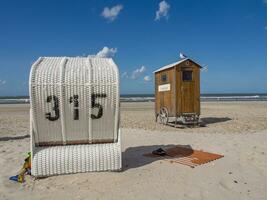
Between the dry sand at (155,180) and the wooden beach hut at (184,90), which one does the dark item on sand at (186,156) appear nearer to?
the dry sand at (155,180)

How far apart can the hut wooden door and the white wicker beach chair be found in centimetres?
724

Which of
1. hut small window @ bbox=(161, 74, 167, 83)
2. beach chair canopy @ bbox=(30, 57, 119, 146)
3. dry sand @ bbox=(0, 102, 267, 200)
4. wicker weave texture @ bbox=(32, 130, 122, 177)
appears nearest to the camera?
dry sand @ bbox=(0, 102, 267, 200)

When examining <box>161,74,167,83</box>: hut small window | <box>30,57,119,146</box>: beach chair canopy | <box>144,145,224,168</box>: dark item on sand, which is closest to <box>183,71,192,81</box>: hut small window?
<box>161,74,167,83</box>: hut small window

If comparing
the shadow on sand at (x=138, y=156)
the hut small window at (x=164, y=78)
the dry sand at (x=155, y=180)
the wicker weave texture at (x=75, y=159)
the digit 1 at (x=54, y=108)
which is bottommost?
the dry sand at (x=155, y=180)

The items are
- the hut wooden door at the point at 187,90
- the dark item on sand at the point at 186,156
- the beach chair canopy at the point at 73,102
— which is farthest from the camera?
the hut wooden door at the point at 187,90

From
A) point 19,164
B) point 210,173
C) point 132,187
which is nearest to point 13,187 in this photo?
point 19,164

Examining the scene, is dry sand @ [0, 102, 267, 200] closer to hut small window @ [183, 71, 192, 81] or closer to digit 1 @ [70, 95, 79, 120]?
digit 1 @ [70, 95, 79, 120]

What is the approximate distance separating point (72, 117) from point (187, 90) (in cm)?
793

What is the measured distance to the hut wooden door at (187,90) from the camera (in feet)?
40.9

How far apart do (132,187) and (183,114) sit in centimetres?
804

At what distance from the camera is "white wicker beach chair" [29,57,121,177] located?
17.5 ft

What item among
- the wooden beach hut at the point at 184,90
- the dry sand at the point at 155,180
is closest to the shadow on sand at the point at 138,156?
the dry sand at the point at 155,180

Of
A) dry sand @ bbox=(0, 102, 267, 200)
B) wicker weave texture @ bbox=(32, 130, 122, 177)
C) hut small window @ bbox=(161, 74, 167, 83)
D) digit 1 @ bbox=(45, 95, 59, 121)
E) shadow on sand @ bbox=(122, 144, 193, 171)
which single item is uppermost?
hut small window @ bbox=(161, 74, 167, 83)

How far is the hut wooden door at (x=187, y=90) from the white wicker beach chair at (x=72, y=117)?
7.24 metres
